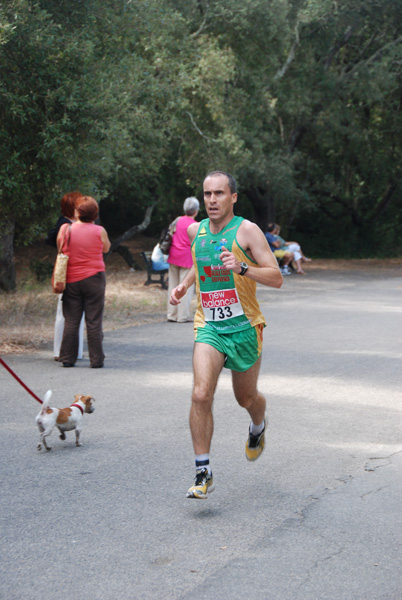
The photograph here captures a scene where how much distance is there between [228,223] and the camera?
16.7 feet

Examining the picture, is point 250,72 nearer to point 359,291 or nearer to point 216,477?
point 359,291

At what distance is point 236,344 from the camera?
201 inches

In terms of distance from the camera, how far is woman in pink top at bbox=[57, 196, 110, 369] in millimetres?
9750

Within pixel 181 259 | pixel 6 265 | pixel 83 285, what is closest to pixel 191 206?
pixel 181 259

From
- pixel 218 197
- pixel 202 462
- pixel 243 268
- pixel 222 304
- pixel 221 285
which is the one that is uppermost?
pixel 218 197

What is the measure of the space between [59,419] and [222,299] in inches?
69.4

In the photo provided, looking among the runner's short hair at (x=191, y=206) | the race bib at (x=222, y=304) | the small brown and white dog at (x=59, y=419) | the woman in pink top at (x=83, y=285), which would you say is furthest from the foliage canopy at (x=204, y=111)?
the race bib at (x=222, y=304)

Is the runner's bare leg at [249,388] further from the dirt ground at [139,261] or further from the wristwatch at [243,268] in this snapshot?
the dirt ground at [139,261]

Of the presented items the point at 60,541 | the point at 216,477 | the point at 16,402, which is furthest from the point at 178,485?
the point at 16,402

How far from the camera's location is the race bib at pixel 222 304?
199 inches

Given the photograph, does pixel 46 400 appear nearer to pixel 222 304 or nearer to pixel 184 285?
pixel 184 285

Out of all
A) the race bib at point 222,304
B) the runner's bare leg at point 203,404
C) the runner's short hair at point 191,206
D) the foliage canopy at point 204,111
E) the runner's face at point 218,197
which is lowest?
the runner's bare leg at point 203,404

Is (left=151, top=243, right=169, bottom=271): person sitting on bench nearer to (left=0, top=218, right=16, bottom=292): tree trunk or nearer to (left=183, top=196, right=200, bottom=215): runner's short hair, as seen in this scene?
(left=0, top=218, right=16, bottom=292): tree trunk

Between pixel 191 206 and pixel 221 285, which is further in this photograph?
pixel 191 206
